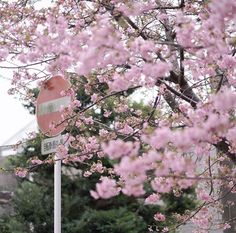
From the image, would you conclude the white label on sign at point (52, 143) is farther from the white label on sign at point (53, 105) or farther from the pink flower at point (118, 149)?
the pink flower at point (118, 149)

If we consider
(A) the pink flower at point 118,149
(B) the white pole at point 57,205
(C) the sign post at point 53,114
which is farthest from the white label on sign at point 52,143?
(A) the pink flower at point 118,149

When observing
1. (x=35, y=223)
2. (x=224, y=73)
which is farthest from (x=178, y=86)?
(x=35, y=223)

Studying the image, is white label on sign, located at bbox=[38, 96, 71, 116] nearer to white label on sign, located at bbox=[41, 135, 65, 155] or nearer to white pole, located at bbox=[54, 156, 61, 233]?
white label on sign, located at bbox=[41, 135, 65, 155]

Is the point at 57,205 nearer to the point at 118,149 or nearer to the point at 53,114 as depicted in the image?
the point at 53,114

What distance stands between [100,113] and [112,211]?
1.66m

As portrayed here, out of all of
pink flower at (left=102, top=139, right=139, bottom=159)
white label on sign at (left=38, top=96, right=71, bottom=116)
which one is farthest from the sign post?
pink flower at (left=102, top=139, right=139, bottom=159)

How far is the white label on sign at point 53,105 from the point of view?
3.57 m

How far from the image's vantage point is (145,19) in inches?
166

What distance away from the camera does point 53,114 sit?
3.66 metres

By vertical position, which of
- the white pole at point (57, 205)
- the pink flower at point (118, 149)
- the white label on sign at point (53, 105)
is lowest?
the pink flower at point (118, 149)

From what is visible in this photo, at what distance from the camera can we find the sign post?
355cm

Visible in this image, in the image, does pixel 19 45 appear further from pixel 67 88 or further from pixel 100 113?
pixel 100 113

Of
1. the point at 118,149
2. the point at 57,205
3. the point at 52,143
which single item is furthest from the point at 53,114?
the point at 118,149

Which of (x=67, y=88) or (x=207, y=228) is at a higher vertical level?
(x=67, y=88)
